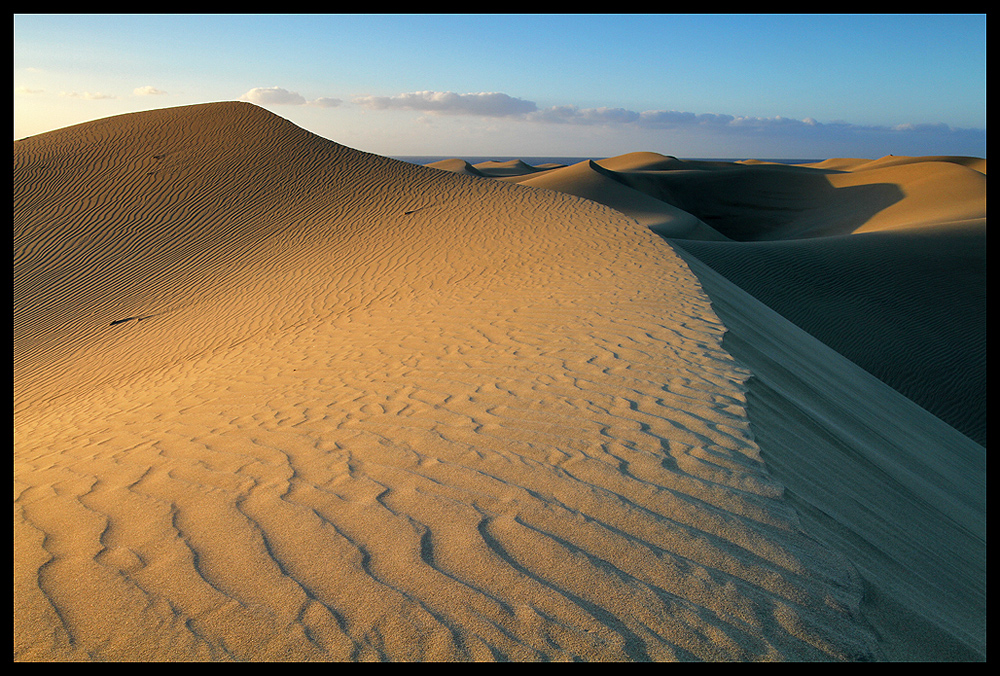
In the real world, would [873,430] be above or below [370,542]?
below

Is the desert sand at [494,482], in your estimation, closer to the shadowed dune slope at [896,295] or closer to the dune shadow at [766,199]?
the shadowed dune slope at [896,295]

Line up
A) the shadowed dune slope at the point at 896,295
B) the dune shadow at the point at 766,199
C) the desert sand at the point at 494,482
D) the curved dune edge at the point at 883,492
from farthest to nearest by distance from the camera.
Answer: the dune shadow at the point at 766,199 < the shadowed dune slope at the point at 896,295 < the curved dune edge at the point at 883,492 < the desert sand at the point at 494,482

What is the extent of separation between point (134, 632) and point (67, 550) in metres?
0.77

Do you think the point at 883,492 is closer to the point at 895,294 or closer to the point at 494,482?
the point at 494,482

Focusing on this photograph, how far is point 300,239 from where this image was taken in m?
14.4

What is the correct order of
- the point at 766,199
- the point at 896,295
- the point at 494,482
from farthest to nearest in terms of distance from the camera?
the point at 766,199 → the point at 896,295 → the point at 494,482

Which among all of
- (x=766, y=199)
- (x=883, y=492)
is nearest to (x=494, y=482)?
(x=883, y=492)

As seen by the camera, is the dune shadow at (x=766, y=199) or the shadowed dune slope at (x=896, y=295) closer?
the shadowed dune slope at (x=896, y=295)

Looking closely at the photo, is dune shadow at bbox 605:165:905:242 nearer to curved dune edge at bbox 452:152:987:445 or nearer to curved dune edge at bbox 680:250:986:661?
curved dune edge at bbox 452:152:987:445

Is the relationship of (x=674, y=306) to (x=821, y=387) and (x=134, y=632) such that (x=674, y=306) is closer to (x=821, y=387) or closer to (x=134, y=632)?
(x=821, y=387)

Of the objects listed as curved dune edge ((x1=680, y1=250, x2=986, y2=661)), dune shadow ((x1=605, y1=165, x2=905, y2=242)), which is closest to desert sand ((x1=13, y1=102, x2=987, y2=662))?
curved dune edge ((x1=680, y1=250, x2=986, y2=661))

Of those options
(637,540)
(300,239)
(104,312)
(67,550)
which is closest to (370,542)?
(637,540)

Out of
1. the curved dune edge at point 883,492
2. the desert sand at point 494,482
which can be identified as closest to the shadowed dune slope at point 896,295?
the desert sand at point 494,482
